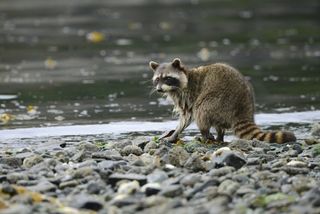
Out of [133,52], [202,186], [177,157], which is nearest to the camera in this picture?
[202,186]

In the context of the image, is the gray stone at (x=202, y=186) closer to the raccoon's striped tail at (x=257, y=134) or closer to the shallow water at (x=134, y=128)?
the raccoon's striped tail at (x=257, y=134)

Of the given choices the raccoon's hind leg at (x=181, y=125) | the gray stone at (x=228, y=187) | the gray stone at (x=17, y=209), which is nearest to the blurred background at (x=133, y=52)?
the raccoon's hind leg at (x=181, y=125)

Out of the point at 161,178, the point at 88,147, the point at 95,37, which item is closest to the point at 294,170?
the point at 161,178

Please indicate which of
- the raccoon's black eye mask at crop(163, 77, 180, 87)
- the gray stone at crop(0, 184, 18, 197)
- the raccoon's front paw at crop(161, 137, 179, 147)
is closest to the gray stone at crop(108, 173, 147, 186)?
the gray stone at crop(0, 184, 18, 197)

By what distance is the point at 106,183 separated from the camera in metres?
7.58

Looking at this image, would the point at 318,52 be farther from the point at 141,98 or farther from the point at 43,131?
the point at 43,131

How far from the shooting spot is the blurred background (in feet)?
43.3

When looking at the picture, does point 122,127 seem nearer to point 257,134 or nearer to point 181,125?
point 181,125

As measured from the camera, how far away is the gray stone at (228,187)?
6.99 metres

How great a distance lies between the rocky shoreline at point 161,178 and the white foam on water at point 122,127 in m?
1.45

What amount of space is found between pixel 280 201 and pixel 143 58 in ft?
40.2

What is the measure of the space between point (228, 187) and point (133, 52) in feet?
42.5

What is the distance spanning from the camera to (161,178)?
7.52 metres

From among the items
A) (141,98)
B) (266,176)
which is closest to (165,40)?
(141,98)
